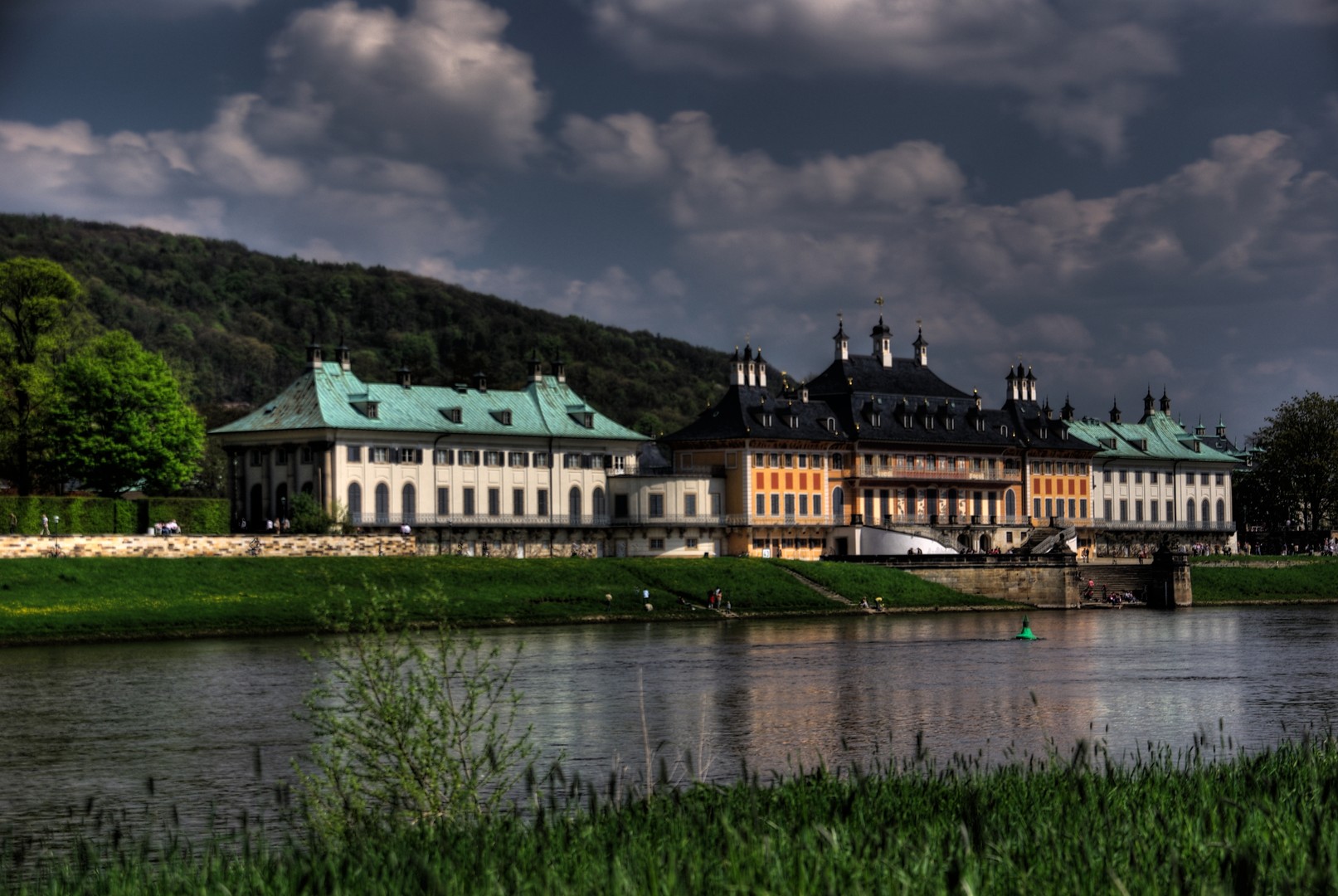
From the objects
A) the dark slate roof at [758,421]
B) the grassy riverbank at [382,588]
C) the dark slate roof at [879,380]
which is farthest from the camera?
the dark slate roof at [879,380]

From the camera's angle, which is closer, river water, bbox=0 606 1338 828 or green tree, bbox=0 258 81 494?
river water, bbox=0 606 1338 828

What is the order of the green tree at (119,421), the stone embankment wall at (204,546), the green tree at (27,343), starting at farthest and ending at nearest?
1. the green tree at (119,421)
2. the green tree at (27,343)
3. the stone embankment wall at (204,546)

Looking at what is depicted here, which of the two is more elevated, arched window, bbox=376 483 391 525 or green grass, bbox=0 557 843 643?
arched window, bbox=376 483 391 525

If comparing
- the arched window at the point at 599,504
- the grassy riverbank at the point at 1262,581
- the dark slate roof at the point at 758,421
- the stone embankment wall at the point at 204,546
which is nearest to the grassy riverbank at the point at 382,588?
the stone embankment wall at the point at 204,546

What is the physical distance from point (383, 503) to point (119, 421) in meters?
14.5

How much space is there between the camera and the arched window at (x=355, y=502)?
94.3 metres

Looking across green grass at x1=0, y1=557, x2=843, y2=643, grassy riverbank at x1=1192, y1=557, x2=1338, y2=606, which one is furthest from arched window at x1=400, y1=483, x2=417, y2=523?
grassy riverbank at x1=1192, y1=557, x2=1338, y2=606

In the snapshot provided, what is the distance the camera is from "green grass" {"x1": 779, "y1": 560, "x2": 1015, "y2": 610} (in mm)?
89562

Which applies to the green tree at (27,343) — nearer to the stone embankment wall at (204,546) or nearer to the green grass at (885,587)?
the stone embankment wall at (204,546)

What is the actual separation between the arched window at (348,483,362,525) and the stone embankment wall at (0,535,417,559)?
10.7 feet

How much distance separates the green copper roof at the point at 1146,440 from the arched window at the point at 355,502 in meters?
64.8

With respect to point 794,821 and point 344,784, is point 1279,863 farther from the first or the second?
point 344,784

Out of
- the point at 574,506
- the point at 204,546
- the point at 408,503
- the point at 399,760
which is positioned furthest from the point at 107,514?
the point at 399,760

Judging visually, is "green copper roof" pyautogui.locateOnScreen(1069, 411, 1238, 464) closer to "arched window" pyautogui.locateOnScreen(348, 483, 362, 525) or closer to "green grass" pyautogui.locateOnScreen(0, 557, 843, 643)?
"green grass" pyautogui.locateOnScreen(0, 557, 843, 643)
